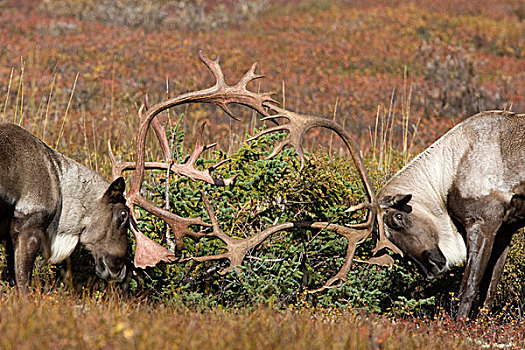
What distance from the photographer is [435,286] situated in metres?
6.38

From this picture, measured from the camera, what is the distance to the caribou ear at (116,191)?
5.54 meters

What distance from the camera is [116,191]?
5.63m

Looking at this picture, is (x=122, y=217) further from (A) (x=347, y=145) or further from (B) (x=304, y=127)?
(A) (x=347, y=145)

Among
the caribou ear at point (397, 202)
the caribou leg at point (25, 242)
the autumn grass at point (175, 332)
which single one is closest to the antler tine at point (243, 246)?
the caribou ear at point (397, 202)

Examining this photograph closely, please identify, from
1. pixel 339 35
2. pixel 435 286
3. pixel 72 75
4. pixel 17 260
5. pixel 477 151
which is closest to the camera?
pixel 17 260

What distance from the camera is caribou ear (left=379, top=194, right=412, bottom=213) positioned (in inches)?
231

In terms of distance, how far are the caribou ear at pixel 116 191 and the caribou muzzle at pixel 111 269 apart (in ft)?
1.59

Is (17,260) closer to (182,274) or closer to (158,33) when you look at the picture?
(182,274)

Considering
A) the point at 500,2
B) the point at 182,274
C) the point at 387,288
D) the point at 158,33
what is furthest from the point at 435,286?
the point at 500,2

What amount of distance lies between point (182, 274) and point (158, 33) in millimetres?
19442

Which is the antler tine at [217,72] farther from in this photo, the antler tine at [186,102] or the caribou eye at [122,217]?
the caribou eye at [122,217]

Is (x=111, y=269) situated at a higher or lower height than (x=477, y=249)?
lower

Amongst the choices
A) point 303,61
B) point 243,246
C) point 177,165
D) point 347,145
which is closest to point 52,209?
point 177,165

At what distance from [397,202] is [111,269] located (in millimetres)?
2541
